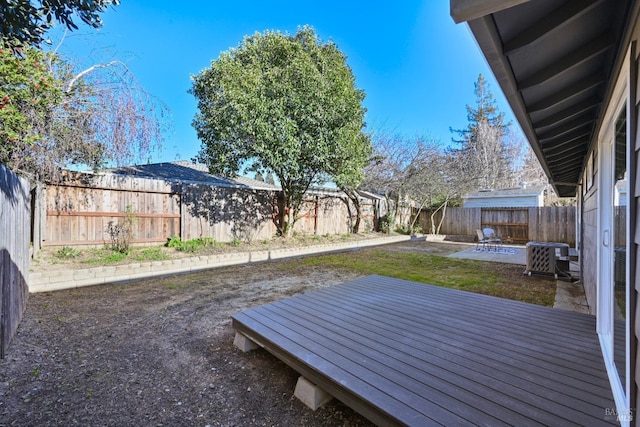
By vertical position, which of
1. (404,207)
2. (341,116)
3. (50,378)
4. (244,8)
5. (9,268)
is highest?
(244,8)

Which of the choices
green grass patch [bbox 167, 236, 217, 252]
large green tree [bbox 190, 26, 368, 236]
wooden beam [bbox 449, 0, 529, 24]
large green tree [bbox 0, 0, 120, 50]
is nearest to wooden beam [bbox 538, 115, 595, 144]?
wooden beam [bbox 449, 0, 529, 24]

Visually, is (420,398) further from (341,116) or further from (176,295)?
(341,116)

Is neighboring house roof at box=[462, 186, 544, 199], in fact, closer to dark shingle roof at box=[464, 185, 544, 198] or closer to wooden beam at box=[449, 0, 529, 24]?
dark shingle roof at box=[464, 185, 544, 198]

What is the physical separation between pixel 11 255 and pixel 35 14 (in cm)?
230

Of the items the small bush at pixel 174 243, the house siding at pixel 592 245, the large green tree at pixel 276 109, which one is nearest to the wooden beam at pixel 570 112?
the house siding at pixel 592 245

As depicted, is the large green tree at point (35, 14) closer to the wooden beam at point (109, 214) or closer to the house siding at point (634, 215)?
the house siding at point (634, 215)

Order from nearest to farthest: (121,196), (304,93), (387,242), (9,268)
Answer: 1. (9,268)
2. (121,196)
3. (304,93)
4. (387,242)

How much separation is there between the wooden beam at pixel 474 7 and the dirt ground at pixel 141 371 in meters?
2.19

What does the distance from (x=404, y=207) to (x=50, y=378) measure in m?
13.6

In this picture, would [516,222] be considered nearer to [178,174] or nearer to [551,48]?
[551,48]

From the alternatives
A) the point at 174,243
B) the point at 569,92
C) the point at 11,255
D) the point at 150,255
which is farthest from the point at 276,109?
the point at 569,92

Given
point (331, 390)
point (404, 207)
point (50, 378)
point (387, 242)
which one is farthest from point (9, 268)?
point (404, 207)

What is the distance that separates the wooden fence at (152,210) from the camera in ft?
18.0

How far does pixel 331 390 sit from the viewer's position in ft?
5.71
